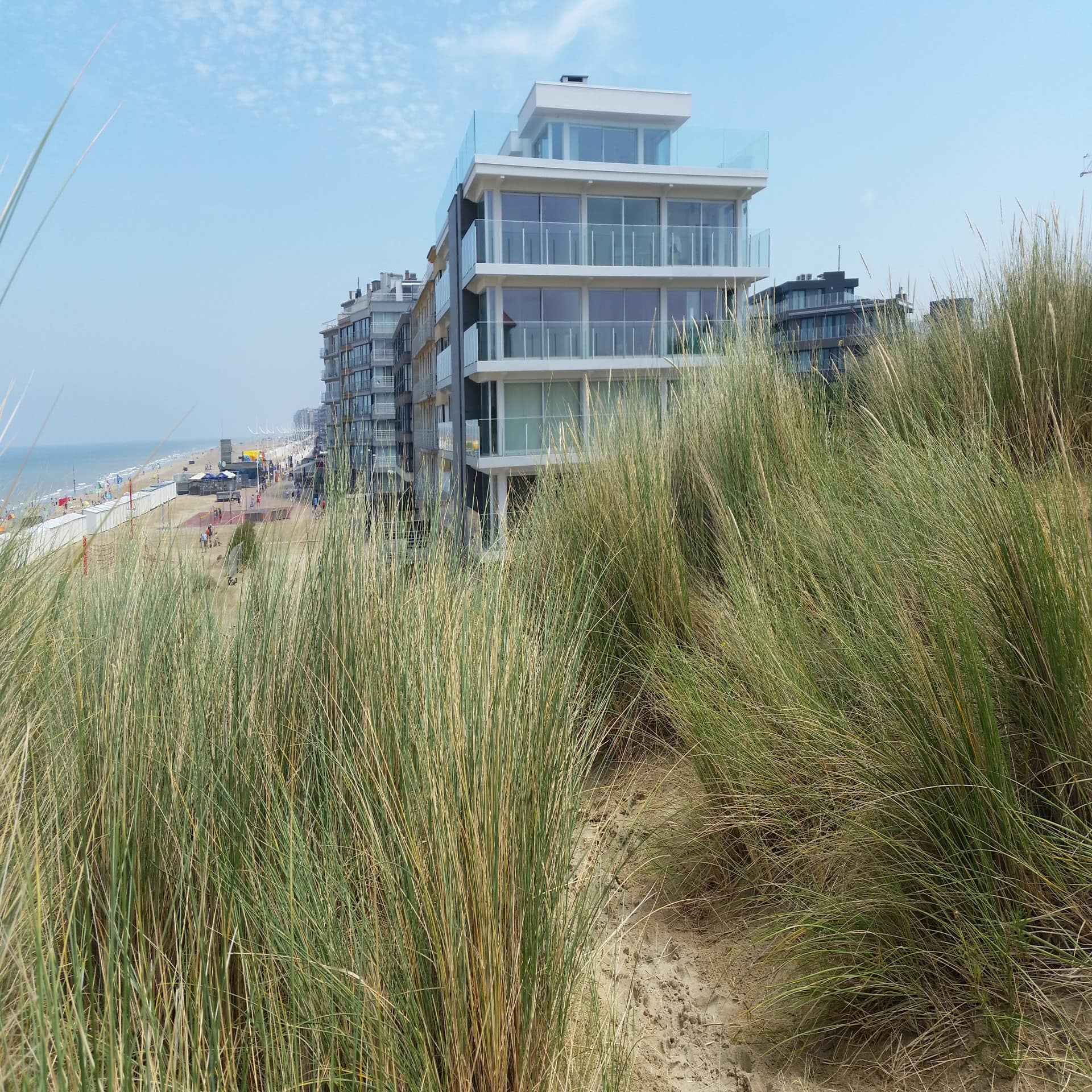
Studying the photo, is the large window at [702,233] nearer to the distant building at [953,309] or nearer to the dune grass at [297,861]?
the distant building at [953,309]

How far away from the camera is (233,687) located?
2.00 metres

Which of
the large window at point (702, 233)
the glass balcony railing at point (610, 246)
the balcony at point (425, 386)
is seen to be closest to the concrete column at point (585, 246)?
the glass balcony railing at point (610, 246)

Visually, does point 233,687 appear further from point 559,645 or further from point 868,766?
point 868,766

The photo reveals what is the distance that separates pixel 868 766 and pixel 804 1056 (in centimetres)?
60

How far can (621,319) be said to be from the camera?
22.5 meters

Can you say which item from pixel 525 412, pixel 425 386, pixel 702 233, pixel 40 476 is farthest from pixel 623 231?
pixel 40 476

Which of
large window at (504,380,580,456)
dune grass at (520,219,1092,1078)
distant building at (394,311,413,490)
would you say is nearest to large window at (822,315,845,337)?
distant building at (394,311,413,490)

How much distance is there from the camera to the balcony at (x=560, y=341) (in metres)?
20.9

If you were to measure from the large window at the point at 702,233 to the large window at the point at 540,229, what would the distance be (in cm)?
288

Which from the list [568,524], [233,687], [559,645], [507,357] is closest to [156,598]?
[233,687]

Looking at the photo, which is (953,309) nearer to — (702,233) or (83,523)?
(83,523)

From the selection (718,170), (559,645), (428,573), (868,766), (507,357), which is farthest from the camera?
(718,170)

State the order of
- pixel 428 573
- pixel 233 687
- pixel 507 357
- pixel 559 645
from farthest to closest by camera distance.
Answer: pixel 507 357 < pixel 428 573 < pixel 559 645 < pixel 233 687

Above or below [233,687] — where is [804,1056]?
below
